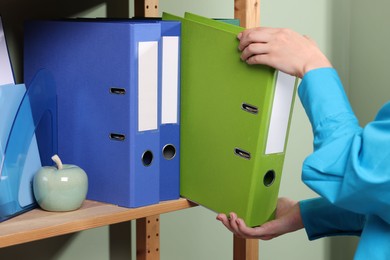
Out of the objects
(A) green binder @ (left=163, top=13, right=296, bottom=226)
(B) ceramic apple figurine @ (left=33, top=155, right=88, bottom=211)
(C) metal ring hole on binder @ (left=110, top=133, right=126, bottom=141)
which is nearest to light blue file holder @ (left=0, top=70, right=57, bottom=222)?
(B) ceramic apple figurine @ (left=33, top=155, right=88, bottom=211)

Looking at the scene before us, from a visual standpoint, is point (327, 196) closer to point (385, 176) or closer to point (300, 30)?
point (385, 176)

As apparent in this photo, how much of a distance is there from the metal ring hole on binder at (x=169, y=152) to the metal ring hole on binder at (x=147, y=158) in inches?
1.6

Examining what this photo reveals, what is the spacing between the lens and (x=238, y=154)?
1225 millimetres

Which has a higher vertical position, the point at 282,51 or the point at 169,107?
the point at 282,51

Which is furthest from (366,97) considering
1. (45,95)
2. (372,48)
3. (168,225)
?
(45,95)

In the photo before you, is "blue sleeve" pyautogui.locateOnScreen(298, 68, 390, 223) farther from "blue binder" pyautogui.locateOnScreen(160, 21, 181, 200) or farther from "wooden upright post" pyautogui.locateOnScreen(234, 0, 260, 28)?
"wooden upright post" pyautogui.locateOnScreen(234, 0, 260, 28)

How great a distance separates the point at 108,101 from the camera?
1.24 meters

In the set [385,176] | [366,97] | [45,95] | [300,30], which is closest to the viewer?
[385,176]

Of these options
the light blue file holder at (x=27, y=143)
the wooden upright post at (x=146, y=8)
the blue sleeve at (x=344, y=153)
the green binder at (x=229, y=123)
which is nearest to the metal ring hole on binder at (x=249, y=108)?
the green binder at (x=229, y=123)

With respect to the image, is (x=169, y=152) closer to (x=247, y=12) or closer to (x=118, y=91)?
(x=118, y=91)

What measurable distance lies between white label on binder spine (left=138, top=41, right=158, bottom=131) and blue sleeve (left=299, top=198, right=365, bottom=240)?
338 millimetres

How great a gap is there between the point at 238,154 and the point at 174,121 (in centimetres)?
15

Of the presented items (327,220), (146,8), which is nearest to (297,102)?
(146,8)

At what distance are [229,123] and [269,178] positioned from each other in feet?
0.39
